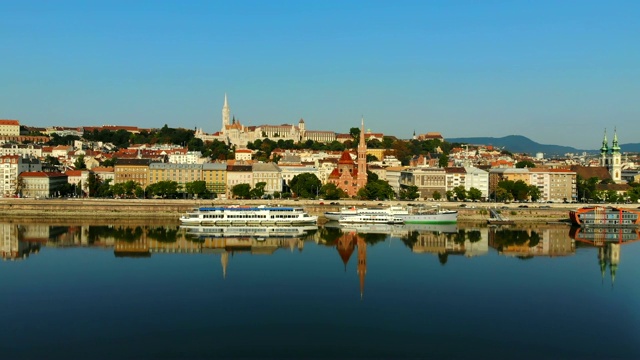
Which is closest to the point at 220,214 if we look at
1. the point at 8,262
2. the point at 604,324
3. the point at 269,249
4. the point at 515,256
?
the point at 269,249

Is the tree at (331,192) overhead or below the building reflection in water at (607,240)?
overhead

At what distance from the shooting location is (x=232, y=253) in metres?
23.6

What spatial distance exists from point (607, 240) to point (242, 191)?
865 inches

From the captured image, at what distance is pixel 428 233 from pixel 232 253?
10.0 meters

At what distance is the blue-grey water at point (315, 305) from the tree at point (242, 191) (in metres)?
17.4

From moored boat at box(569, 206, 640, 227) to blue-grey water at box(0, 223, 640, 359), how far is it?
8283mm

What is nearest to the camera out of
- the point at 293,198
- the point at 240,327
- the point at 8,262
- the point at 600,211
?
the point at 240,327

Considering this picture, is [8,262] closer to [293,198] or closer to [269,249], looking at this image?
[269,249]

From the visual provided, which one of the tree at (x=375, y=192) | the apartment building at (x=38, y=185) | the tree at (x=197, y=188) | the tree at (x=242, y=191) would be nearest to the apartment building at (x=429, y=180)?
the tree at (x=375, y=192)

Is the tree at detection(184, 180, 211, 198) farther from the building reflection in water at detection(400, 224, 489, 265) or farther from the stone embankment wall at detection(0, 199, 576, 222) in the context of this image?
the building reflection in water at detection(400, 224, 489, 265)

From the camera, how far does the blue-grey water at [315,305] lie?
→ 12.7 metres

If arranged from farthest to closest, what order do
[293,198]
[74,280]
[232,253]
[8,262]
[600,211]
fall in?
1. [293,198]
2. [600,211]
3. [232,253]
4. [8,262]
5. [74,280]

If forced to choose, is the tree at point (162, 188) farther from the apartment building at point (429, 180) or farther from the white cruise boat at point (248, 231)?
the apartment building at point (429, 180)

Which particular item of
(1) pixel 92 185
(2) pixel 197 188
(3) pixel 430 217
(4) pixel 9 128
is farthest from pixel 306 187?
(4) pixel 9 128
